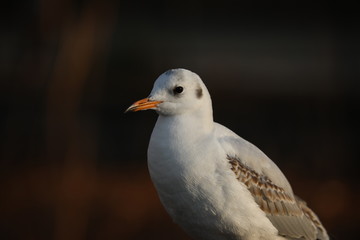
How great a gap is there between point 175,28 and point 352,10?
242 cm

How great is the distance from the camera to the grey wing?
3.75m

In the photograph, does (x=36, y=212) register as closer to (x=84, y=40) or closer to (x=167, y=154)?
(x=84, y=40)

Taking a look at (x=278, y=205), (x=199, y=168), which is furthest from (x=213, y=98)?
(x=199, y=168)

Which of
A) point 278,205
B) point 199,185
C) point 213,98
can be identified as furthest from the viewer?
point 213,98

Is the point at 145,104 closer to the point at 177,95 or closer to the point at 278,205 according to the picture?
the point at 177,95

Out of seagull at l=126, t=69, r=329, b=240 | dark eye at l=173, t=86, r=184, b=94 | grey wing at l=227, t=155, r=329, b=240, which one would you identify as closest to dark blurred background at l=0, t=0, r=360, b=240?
grey wing at l=227, t=155, r=329, b=240

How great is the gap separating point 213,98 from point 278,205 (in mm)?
6128

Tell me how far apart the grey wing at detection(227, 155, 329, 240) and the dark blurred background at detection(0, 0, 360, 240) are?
2352 mm

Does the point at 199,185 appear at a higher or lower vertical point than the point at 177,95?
lower

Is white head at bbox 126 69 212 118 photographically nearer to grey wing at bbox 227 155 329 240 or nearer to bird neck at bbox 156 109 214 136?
bird neck at bbox 156 109 214 136

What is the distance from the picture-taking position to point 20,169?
26.8 feet

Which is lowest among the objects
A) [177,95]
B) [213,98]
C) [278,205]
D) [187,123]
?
[213,98]

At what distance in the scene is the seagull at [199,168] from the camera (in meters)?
3.55

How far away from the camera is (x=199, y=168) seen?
3549mm
